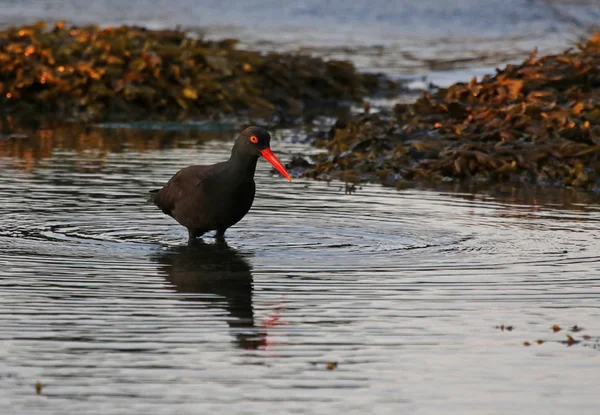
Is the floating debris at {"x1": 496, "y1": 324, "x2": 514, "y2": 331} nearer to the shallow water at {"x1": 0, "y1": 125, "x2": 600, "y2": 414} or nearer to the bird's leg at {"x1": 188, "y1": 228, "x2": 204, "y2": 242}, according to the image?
the shallow water at {"x1": 0, "y1": 125, "x2": 600, "y2": 414}

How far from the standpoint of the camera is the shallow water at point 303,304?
598 centimetres

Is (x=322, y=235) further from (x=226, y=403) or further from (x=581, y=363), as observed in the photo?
(x=226, y=403)

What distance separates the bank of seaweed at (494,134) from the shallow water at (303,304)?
65.5 inches

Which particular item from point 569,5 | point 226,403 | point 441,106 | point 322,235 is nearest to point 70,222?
point 322,235

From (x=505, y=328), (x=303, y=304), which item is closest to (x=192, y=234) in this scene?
(x=303, y=304)

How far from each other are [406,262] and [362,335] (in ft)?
7.42

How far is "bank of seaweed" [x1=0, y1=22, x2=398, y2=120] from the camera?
71.1ft

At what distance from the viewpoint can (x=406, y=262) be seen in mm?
9227

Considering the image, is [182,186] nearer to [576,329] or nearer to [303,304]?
[303,304]

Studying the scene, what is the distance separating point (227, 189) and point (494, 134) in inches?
242

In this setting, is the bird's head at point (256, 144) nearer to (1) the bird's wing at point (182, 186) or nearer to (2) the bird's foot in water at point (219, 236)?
(1) the bird's wing at point (182, 186)

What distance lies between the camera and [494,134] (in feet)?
50.3

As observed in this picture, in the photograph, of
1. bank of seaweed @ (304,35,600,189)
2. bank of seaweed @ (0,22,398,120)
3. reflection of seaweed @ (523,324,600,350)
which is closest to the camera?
reflection of seaweed @ (523,324,600,350)

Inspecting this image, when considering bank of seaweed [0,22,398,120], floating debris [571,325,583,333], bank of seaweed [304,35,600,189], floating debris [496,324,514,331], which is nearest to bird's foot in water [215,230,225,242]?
floating debris [496,324,514,331]
